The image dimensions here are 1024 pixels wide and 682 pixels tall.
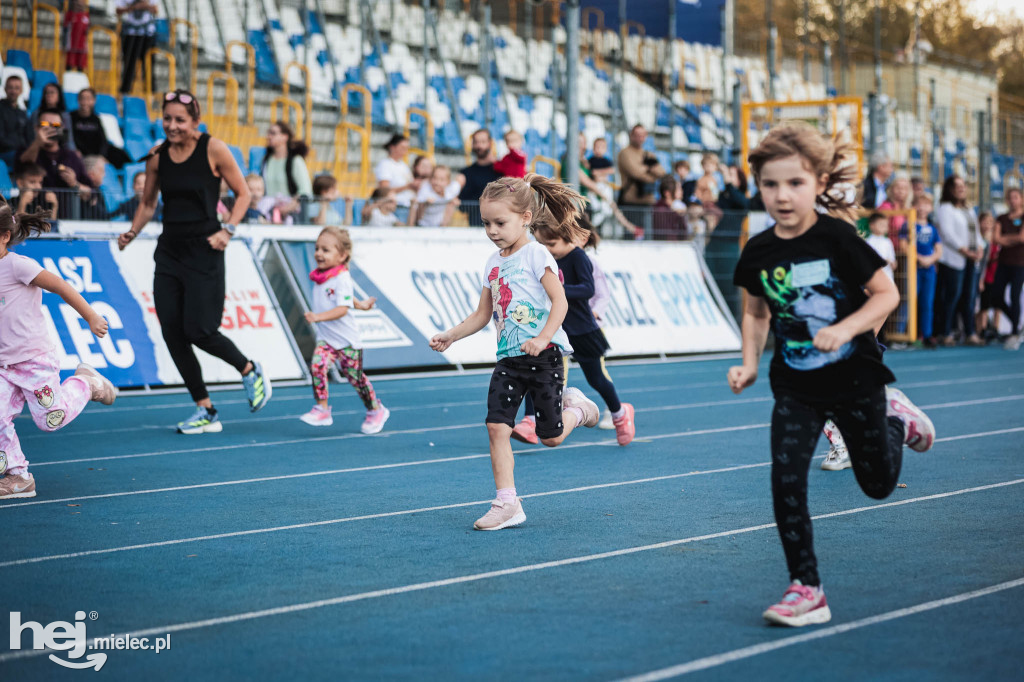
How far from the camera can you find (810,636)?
414 cm

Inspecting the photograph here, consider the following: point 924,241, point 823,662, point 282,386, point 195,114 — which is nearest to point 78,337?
point 282,386

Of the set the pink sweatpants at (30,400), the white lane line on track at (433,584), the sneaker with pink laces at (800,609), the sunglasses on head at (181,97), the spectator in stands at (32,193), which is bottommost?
the white lane line on track at (433,584)

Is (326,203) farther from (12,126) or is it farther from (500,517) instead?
(500,517)

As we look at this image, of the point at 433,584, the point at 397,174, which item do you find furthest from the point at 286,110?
the point at 433,584

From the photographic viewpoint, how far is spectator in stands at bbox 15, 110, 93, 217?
12.3 m

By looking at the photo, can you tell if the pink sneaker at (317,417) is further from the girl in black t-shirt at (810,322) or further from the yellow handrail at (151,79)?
the yellow handrail at (151,79)

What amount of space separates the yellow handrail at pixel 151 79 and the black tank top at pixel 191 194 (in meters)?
9.46

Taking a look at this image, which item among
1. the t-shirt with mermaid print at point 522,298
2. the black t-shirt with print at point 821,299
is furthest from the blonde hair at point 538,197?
the black t-shirt with print at point 821,299

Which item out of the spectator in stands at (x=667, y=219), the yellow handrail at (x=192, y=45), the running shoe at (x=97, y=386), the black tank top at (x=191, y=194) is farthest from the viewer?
the yellow handrail at (x=192, y=45)

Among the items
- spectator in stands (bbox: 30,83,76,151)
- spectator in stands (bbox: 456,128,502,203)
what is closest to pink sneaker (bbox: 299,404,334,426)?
spectator in stands (bbox: 456,128,502,203)

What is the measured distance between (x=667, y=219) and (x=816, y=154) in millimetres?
13173

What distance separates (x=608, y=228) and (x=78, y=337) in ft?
25.3

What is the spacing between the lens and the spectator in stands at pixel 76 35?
17.7m

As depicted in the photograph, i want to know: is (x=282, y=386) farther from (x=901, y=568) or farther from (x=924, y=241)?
(x=924, y=241)
